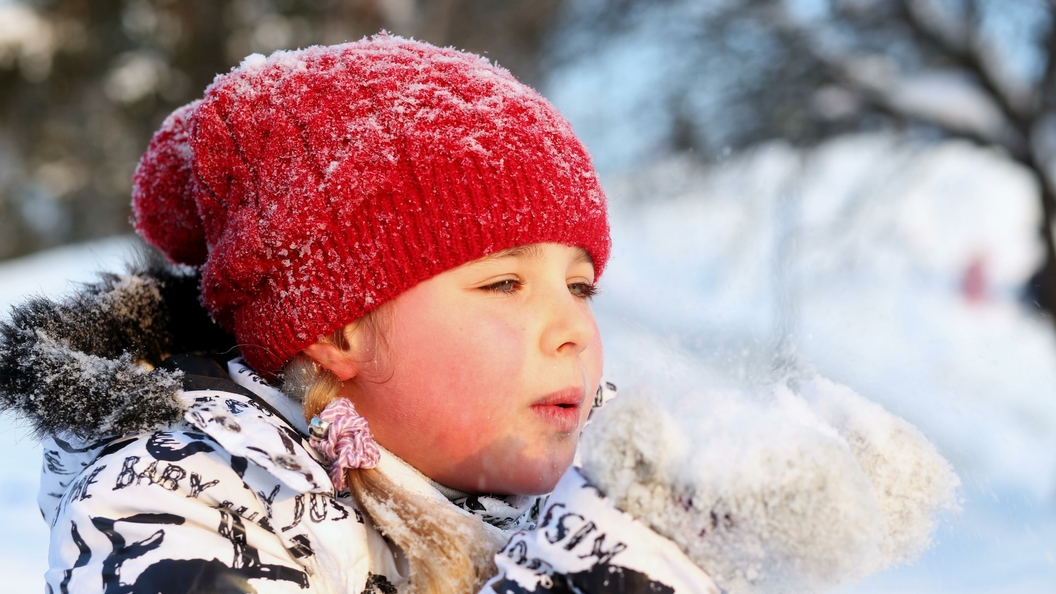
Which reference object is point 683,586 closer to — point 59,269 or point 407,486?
point 407,486

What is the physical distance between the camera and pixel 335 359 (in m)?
1.58

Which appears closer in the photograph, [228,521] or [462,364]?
[228,521]

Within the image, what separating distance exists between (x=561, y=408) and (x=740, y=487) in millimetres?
550

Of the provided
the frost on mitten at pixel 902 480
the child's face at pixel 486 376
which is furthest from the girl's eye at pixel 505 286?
the frost on mitten at pixel 902 480

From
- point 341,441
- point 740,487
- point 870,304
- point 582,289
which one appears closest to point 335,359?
point 341,441

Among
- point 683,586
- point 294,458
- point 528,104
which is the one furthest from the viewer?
point 528,104

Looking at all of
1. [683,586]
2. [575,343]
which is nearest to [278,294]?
[575,343]

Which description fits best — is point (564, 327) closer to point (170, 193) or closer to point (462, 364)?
point (462, 364)

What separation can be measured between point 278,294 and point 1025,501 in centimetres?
139

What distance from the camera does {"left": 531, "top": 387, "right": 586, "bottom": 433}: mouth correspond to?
1.47 m

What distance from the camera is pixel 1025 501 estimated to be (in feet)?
5.39

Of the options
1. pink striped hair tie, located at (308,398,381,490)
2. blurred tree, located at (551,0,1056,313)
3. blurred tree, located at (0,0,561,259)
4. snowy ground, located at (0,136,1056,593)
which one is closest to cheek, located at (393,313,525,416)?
pink striped hair tie, located at (308,398,381,490)

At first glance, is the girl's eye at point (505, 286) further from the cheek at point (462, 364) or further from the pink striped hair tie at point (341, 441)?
the pink striped hair tie at point (341, 441)

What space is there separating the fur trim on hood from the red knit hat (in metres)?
0.21
